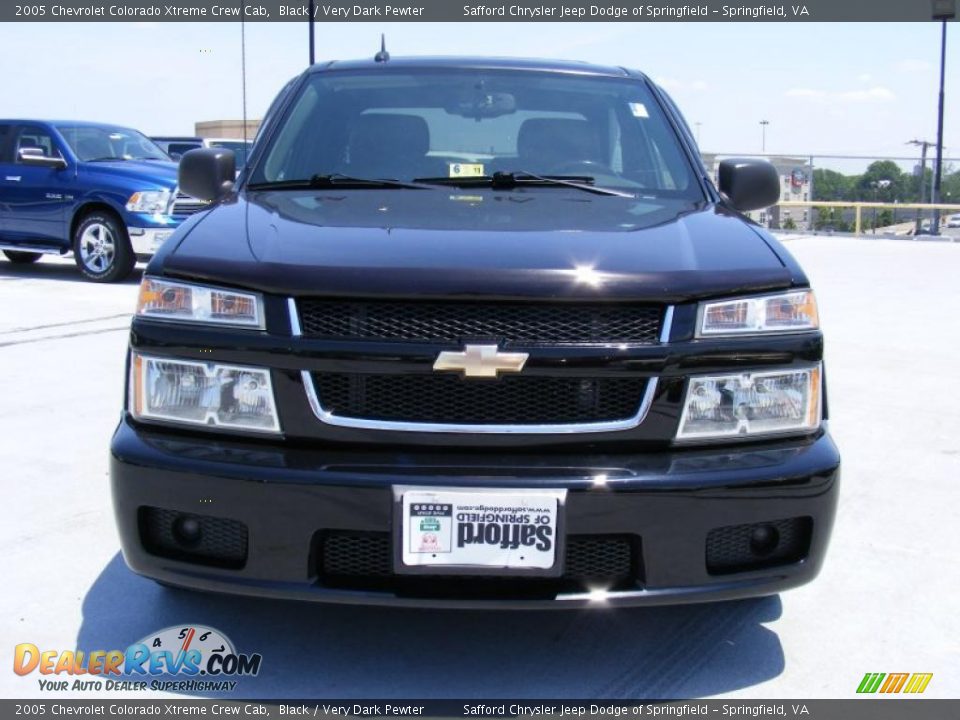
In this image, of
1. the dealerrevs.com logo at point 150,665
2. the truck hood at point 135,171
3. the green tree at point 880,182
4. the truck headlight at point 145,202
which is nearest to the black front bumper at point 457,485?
the dealerrevs.com logo at point 150,665

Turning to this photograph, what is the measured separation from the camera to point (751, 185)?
3676mm

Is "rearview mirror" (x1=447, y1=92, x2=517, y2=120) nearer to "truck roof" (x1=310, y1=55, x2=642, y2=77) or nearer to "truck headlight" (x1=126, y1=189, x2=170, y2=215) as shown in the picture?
"truck roof" (x1=310, y1=55, x2=642, y2=77)

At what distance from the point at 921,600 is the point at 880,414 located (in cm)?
270

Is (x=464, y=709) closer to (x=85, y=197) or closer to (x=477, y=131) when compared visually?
(x=477, y=131)

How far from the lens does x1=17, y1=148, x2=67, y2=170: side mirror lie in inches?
431

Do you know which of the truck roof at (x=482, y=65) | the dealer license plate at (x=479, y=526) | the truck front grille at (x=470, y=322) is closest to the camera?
the dealer license plate at (x=479, y=526)

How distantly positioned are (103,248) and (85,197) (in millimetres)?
554

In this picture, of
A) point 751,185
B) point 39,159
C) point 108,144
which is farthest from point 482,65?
point 108,144

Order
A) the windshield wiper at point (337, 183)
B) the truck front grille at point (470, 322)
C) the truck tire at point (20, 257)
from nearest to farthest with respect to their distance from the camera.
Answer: the truck front grille at point (470, 322), the windshield wiper at point (337, 183), the truck tire at point (20, 257)

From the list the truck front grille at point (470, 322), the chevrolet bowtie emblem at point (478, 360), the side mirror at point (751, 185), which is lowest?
the chevrolet bowtie emblem at point (478, 360)

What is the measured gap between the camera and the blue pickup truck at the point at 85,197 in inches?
421

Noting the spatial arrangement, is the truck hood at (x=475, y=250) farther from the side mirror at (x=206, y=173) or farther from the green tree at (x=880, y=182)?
the green tree at (x=880, y=182)

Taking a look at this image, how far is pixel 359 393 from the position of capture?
255cm

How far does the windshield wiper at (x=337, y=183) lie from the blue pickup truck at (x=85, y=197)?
7374 mm
